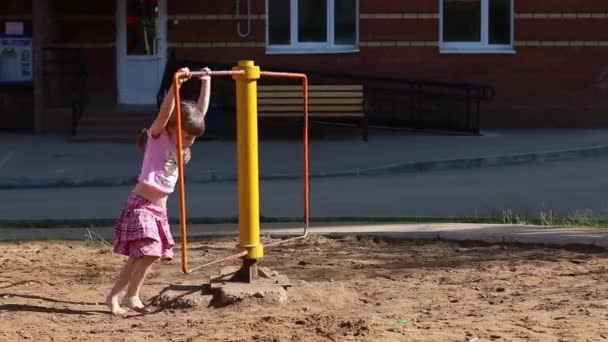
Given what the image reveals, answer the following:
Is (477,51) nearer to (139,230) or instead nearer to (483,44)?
(483,44)

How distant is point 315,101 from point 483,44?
425 centimetres

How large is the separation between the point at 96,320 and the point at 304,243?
3095 mm

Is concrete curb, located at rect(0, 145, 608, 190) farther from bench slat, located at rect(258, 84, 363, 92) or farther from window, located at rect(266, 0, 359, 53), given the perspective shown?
window, located at rect(266, 0, 359, 53)

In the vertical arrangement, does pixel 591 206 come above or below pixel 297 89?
below

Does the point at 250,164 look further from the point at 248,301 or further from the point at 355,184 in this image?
the point at 355,184

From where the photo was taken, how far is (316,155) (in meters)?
19.4

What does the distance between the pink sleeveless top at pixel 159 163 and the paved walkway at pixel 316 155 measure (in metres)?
9.48

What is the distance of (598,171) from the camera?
17422 millimetres

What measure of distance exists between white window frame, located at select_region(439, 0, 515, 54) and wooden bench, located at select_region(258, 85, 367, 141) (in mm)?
2914

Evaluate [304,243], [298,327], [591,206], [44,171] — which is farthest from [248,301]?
[44,171]

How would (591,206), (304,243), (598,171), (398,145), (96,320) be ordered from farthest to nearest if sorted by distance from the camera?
(398,145) → (598,171) → (591,206) → (304,243) → (96,320)

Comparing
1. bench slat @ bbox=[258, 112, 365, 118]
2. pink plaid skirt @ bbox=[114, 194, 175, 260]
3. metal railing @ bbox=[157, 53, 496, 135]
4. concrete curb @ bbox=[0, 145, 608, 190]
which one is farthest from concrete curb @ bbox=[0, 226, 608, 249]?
metal railing @ bbox=[157, 53, 496, 135]

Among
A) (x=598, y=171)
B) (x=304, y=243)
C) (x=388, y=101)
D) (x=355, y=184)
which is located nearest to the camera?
(x=304, y=243)

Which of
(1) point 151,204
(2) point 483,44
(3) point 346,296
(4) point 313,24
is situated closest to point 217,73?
(1) point 151,204
